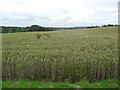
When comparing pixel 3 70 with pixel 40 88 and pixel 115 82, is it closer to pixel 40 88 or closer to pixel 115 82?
pixel 40 88

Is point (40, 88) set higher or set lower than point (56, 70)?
lower

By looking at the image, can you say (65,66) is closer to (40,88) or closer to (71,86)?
(71,86)

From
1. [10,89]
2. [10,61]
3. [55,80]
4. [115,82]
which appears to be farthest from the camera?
[10,61]

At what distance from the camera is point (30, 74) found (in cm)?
607

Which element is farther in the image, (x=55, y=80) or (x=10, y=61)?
(x=10, y=61)

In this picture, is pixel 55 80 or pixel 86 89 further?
pixel 55 80

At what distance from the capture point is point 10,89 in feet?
16.6

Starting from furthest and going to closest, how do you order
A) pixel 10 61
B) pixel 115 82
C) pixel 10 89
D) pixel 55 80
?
pixel 10 61 < pixel 55 80 < pixel 115 82 < pixel 10 89

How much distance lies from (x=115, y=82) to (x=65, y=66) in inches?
79.4

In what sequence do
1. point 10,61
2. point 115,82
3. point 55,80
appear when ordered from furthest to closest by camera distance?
point 10,61, point 55,80, point 115,82

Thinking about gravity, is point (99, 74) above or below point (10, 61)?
below

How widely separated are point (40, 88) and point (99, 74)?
2486 millimetres

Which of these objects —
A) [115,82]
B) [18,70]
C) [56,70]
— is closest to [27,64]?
[18,70]

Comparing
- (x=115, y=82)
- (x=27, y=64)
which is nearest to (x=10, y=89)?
(x=27, y=64)
